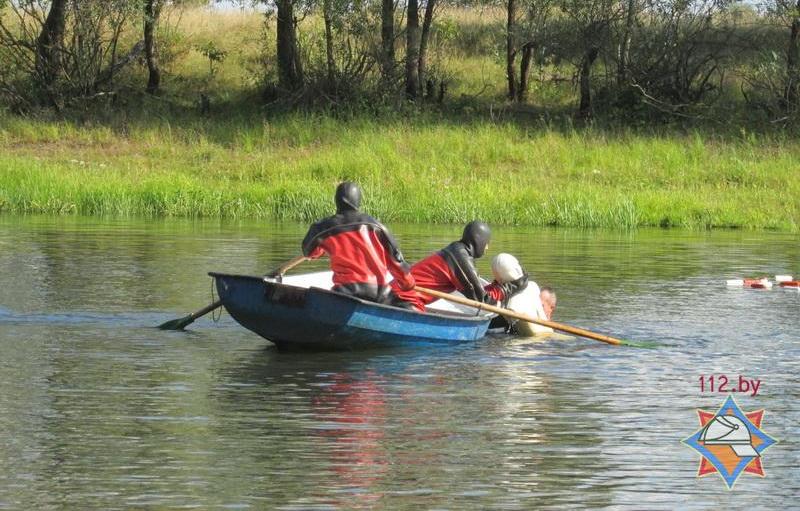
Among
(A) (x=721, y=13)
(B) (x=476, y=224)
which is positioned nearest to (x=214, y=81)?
(A) (x=721, y=13)

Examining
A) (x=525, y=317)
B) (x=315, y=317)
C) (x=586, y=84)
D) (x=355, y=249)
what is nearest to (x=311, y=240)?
(x=355, y=249)

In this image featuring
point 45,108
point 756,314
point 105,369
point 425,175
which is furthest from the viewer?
point 45,108

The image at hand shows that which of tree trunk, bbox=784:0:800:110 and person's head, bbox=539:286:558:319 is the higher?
tree trunk, bbox=784:0:800:110

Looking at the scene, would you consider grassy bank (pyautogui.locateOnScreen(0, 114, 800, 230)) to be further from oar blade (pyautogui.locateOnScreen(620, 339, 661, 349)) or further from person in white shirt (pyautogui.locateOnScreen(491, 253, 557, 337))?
oar blade (pyautogui.locateOnScreen(620, 339, 661, 349))

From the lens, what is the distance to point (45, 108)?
117 ft

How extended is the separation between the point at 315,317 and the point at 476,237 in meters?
1.72

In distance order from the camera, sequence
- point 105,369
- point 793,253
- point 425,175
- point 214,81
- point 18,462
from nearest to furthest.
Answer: point 18,462 → point 105,369 → point 793,253 → point 425,175 → point 214,81

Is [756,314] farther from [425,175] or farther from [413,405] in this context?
[425,175]

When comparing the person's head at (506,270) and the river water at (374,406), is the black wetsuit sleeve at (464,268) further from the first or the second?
the person's head at (506,270)

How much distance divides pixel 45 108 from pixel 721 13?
1611 cm

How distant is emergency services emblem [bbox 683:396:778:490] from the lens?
8.23 meters

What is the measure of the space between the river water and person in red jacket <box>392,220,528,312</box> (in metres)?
0.49

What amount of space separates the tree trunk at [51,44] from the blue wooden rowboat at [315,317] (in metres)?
25.2

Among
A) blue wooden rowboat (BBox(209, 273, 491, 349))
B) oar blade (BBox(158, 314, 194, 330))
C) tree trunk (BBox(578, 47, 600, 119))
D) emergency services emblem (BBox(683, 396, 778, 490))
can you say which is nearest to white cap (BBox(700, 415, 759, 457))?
emergency services emblem (BBox(683, 396, 778, 490))
